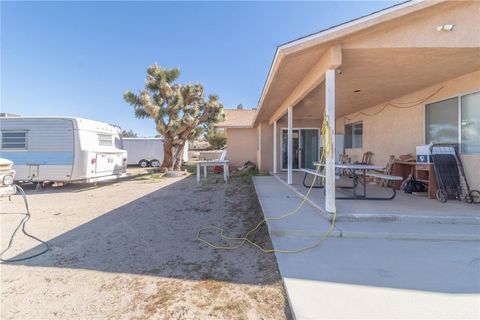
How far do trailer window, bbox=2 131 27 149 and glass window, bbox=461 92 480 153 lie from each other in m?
14.0

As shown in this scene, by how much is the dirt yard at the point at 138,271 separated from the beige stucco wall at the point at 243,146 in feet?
31.4

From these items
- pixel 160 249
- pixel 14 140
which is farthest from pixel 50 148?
pixel 160 249

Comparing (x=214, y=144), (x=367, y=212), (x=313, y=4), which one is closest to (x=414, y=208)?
(x=367, y=212)

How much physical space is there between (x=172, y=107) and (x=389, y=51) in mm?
11662

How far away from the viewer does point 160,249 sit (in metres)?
3.52

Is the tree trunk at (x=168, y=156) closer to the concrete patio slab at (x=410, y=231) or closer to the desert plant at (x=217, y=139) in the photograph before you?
the concrete patio slab at (x=410, y=231)

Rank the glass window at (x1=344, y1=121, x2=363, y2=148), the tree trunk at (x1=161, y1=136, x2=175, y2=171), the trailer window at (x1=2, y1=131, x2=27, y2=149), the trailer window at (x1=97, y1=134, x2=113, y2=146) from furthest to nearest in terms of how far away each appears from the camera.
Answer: the tree trunk at (x1=161, y1=136, x2=175, y2=171), the glass window at (x1=344, y1=121, x2=363, y2=148), the trailer window at (x1=97, y1=134, x2=113, y2=146), the trailer window at (x1=2, y1=131, x2=27, y2=149)

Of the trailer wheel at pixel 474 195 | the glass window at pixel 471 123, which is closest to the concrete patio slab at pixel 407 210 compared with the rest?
the trailer wheel at pixel 474 195

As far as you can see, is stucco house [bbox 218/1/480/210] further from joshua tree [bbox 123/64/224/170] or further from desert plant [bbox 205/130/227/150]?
desert plant [bbox 205/130/227/150]

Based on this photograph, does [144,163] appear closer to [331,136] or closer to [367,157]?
[367,157]

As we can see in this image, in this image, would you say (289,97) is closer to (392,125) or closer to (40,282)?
(392,125)

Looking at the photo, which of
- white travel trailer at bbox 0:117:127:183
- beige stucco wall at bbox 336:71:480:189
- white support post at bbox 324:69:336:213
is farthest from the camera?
white travel trailer at bbox 0:117:127:183

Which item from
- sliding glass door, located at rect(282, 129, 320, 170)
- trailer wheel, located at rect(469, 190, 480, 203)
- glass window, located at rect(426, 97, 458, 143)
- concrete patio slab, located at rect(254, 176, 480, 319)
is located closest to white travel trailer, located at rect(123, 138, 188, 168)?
sliding glass door, located at rect(282, 129, 320, 170)

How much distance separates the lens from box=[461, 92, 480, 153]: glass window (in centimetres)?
511
